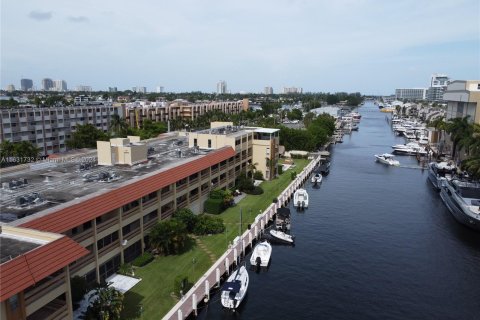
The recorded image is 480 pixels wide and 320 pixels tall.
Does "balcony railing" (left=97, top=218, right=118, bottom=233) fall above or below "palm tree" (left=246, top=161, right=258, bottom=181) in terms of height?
above

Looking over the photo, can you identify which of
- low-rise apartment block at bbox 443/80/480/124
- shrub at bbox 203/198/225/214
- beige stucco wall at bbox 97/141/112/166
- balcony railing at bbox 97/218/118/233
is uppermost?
low-rise apartment block at bbox 443/80/480/124

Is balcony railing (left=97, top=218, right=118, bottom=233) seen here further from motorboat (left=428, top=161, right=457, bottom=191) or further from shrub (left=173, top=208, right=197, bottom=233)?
motorboat (left=428, top=161, right=457, bottom=191)

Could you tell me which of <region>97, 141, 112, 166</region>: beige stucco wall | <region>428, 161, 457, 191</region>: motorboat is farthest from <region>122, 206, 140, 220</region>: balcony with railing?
<region>428, 161, 457, 191</region>: motorboat

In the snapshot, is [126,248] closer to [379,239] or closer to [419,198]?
[379,239]

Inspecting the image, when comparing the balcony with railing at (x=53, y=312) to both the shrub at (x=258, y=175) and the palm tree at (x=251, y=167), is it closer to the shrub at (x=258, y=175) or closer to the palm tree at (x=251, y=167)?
the palm tree at (x=251, y=167)

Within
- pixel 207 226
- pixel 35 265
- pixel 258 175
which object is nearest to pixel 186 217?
pixel 207 226

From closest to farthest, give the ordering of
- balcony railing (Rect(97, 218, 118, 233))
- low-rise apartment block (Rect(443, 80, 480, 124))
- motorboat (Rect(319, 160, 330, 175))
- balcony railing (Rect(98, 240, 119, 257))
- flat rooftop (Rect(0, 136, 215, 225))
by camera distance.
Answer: flat rooftop (Rect(0, 136, 215, 225)) < balcony railing (Rect(97, 218, 118, 233)) < balcony railing (Rect(98, 240, 119, 257)) < motorboat (Rect(319, 160, 330, 175)) < low-rise apartment block (Rect(443, 80, 480, 124))

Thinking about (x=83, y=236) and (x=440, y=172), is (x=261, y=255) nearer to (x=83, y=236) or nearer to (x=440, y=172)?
(x=83, y=236)
